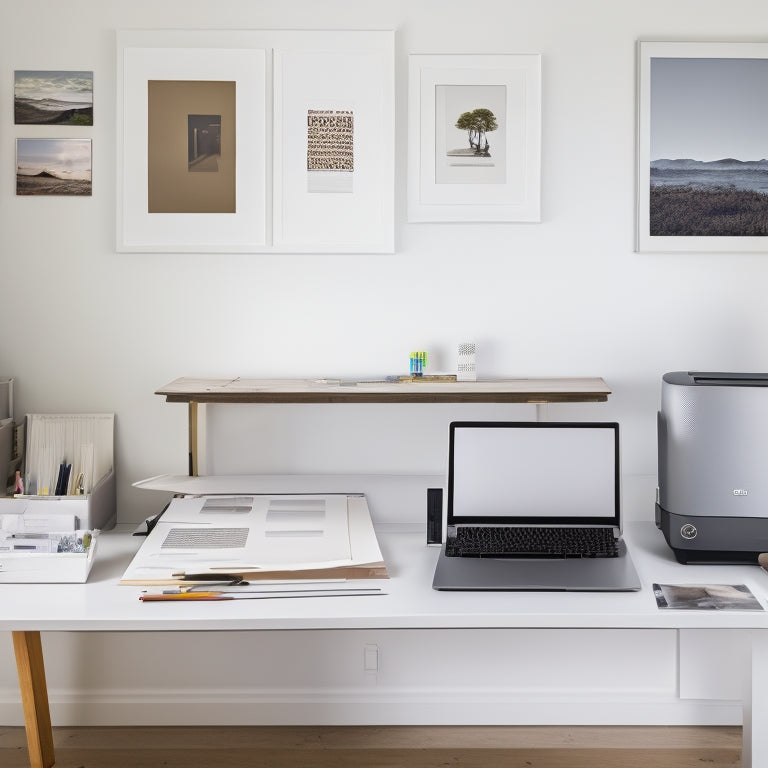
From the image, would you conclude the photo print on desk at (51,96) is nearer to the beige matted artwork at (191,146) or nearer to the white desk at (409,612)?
the beige matted artwork at (191,146)

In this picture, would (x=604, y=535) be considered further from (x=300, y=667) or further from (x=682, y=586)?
(x=300, y=667)

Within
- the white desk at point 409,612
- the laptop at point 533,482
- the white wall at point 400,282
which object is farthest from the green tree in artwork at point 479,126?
the white desk at point 409,612

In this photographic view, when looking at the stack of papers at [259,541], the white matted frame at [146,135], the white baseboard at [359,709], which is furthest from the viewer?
the white baseboard at [359,709]

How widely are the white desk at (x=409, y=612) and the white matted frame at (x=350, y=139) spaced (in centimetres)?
84

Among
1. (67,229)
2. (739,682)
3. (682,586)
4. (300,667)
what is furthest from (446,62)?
(739,682)

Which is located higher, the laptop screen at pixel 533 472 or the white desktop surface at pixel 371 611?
the laptop screen at pixel 533 472

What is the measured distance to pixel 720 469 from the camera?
5.18ft

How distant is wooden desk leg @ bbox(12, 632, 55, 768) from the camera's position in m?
1.68

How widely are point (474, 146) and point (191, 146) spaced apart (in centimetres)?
70

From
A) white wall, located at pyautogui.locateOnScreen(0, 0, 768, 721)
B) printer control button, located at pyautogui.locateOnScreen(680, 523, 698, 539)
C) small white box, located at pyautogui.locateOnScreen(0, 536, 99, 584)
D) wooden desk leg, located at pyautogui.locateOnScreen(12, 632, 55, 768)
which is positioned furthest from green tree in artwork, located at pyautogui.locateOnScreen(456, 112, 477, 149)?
wooden desk leg, located at pyautogui.locateOnScreen(12, 632, 55, 768)

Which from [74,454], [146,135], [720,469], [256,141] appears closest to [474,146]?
[256,141]

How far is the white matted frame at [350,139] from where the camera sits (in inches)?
73.1

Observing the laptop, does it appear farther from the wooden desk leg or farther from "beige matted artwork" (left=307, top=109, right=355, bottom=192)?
the wooden desk leg

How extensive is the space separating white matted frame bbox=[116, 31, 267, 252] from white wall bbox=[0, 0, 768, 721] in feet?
0.14
